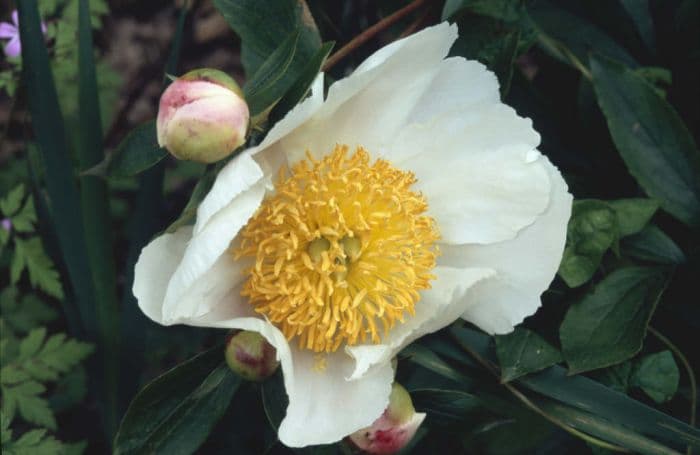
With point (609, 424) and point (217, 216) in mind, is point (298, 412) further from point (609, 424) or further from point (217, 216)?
point (609, 424)

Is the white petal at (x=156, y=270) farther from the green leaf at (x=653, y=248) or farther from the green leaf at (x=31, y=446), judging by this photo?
the green leaf at (x=653, y=248)

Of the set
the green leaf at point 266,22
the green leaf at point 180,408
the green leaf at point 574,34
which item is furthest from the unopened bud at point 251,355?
the green leaf at point 574,34

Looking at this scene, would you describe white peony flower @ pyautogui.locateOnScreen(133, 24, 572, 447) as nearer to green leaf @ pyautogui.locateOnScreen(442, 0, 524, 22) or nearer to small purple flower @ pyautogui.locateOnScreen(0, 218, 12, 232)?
green leaf @ pyautogui.locateOnScreen(442, 0, 524, 22)

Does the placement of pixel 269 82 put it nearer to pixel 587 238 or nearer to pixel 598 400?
pixel 587 238

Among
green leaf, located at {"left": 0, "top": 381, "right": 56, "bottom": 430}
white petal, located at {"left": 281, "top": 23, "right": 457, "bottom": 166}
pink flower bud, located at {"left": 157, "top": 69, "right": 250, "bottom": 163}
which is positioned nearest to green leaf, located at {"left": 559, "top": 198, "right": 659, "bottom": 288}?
white petal, located at {"left": 281, "top": 23, "right": 457, "bottom": 166}

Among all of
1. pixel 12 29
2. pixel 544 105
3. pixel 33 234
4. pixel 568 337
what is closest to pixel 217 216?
pixel 568 337

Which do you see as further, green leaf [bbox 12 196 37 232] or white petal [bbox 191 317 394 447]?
green leaf [bbox 12 196 37 232]

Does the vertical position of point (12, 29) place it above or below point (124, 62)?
above

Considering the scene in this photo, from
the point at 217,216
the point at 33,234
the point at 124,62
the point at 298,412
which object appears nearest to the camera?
the point at 217,216
